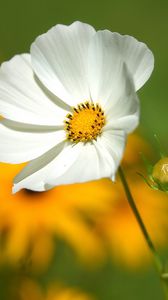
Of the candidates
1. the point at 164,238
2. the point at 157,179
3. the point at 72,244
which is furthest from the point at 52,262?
the point at 157,179

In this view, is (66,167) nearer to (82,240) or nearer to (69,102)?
(69,102)


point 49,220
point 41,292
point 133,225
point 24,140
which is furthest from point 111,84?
point 133,225

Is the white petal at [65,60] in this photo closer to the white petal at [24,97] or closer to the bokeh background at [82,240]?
the white petal at [24,97]

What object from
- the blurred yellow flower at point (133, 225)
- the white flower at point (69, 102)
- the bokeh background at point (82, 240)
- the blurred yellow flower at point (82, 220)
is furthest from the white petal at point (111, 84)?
the blurred yellow flower at point (133, 225)

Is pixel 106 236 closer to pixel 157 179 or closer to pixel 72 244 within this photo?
pixel 72 244

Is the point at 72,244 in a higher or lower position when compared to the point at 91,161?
lower

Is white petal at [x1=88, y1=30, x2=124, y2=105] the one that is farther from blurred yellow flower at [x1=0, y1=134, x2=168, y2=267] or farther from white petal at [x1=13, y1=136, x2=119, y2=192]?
blurred yellow flower at [x1=0, y1=134, x2=168, y2=267]
